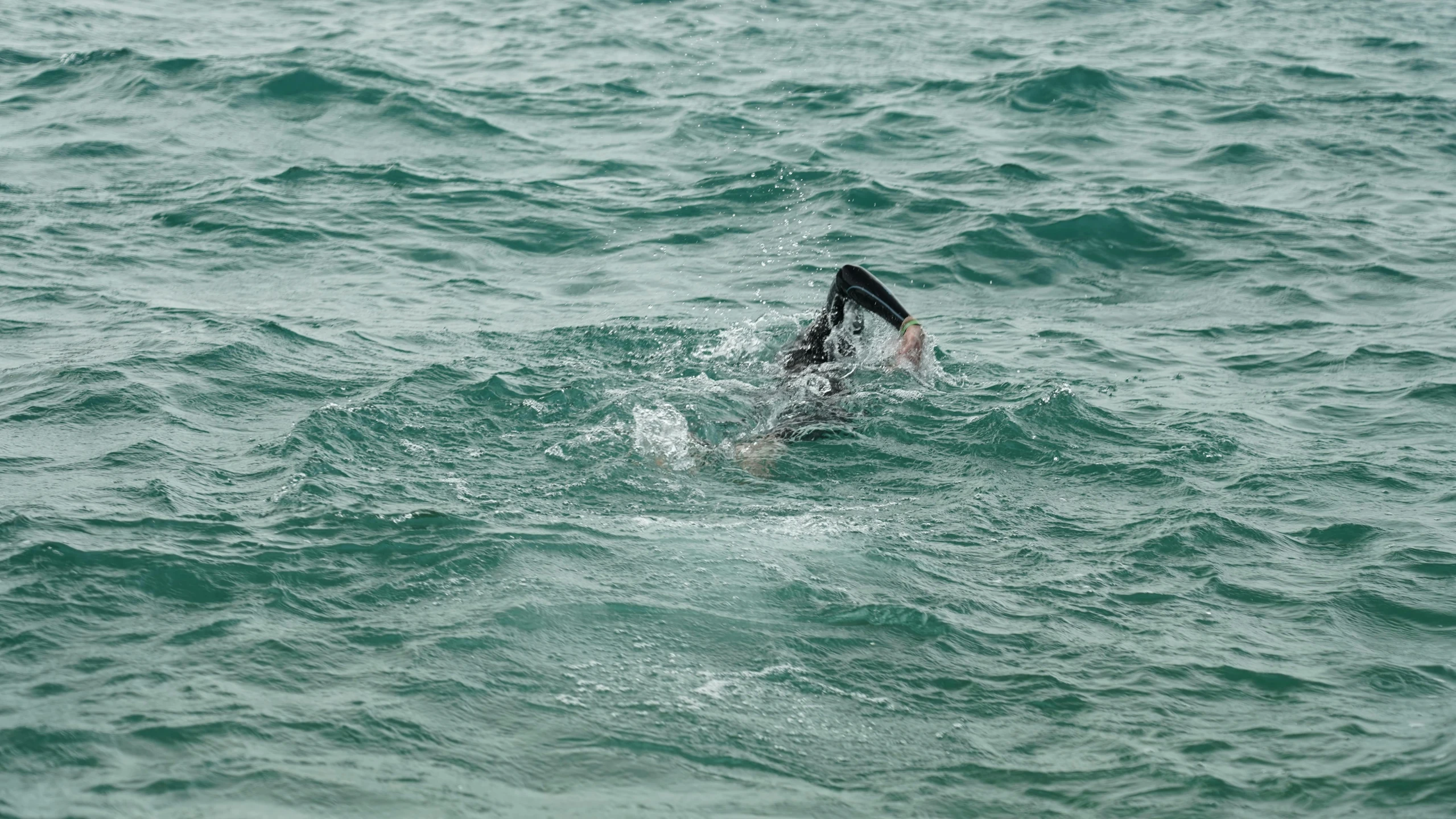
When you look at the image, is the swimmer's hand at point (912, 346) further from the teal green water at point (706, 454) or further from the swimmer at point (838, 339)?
the teal green water at point (706, 454)

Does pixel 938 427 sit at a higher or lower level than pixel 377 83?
lower

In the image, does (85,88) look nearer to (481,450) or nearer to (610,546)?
(481,450)

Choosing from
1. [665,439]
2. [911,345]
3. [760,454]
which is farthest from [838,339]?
[665,439]

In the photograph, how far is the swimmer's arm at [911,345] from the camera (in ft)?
30.5

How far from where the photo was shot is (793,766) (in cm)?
526

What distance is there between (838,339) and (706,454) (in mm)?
2033

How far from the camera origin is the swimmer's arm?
9281mm

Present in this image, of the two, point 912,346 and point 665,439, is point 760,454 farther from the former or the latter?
point 912,346

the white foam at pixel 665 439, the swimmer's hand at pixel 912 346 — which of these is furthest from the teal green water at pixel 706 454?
the swimmer's hand at pixel 912 346

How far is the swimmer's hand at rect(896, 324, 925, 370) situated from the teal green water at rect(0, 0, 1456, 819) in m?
0.17

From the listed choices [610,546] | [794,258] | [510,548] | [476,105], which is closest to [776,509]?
[610,546]

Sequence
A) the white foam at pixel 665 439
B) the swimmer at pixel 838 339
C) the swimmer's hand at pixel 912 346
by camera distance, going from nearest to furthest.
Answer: the white foam at pixel 665 439 → the swimmer at pixel 838 339 → the swimmer's hand at pixel 912 346

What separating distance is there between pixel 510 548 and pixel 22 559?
93.4 inches

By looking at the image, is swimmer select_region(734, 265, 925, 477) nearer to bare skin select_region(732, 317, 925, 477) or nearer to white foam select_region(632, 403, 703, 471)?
bare skin select_region(732, 317, 925, 477)
